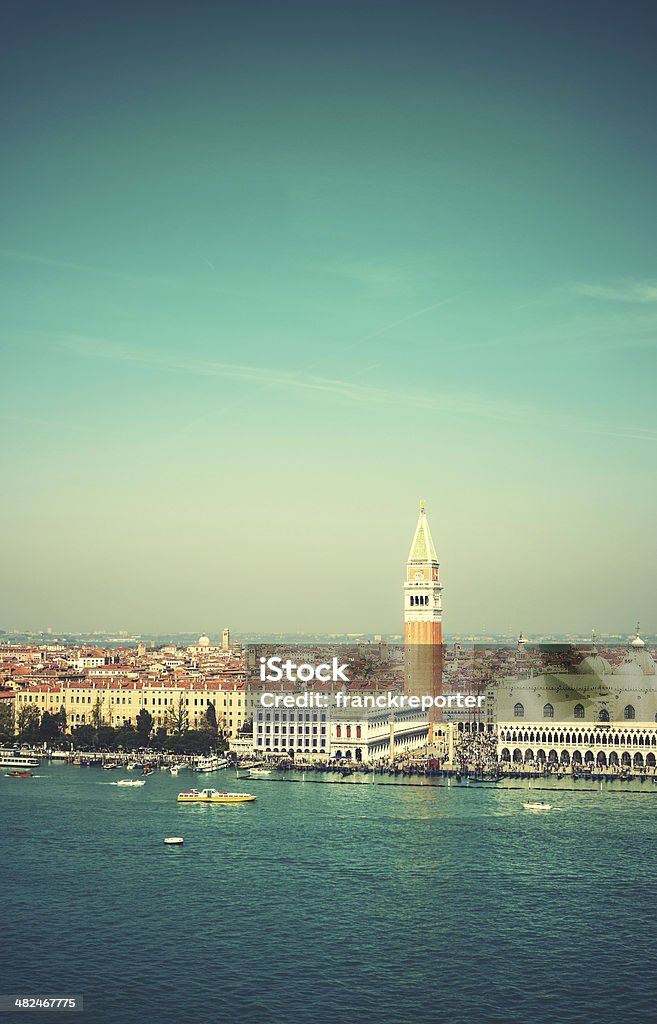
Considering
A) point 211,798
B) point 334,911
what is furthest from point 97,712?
point 334,911

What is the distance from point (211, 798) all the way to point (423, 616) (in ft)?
43.9

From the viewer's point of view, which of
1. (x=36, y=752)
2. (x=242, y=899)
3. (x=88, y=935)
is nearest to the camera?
(x=88, y=935)

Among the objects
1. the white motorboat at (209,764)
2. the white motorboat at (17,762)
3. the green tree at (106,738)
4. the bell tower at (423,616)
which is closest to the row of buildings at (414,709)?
the bell tower at (423,616)

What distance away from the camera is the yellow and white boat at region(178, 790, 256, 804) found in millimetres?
25031

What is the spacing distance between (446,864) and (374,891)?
2.17m

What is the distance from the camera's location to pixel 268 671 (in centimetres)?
3688

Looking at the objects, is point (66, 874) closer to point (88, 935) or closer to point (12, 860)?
point (12, 860)

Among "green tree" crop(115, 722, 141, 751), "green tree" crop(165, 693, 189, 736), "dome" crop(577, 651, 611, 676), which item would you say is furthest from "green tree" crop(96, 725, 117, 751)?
"dome" crop(577, 651, 611, 676)

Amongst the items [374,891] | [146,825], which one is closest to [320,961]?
[374,891]

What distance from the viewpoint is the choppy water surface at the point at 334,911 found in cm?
1259

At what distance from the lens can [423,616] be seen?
122 ft

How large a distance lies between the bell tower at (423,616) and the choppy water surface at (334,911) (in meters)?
12.4

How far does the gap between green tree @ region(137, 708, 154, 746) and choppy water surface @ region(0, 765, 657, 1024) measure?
985cm

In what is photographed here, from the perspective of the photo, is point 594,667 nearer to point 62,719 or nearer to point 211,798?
point 211,798
